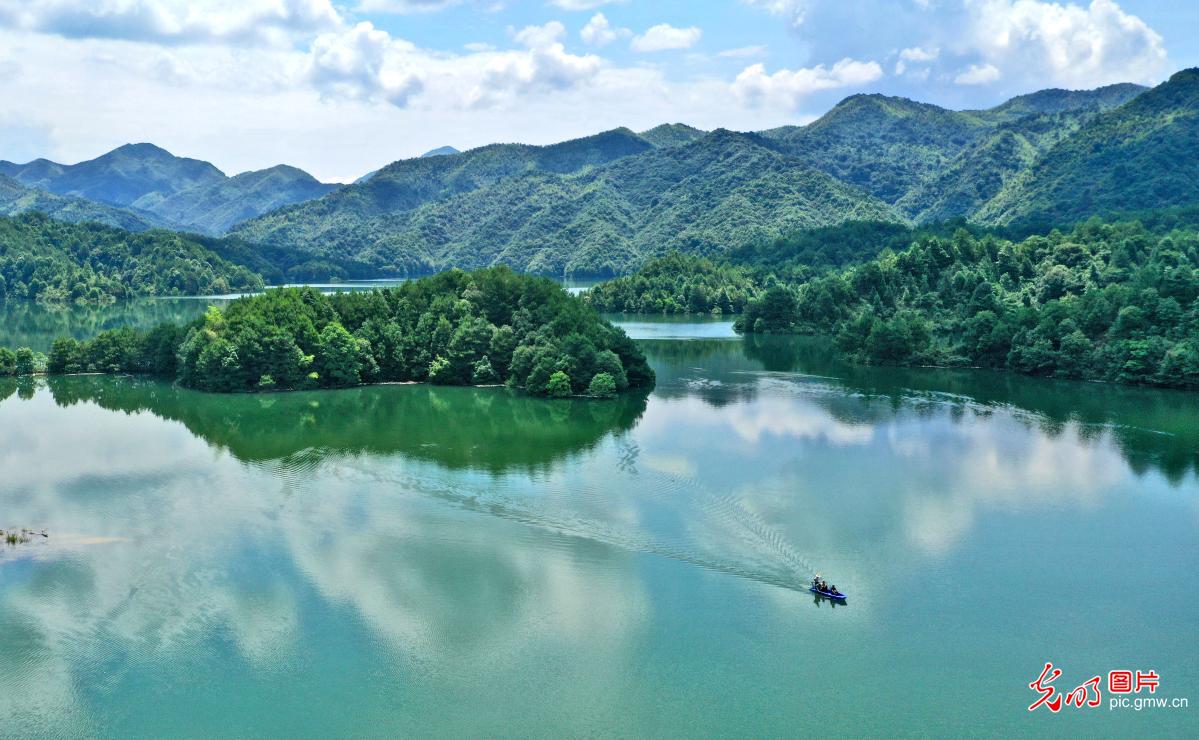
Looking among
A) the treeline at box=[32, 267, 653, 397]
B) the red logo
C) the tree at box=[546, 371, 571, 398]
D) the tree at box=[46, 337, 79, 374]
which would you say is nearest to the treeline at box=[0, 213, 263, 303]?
the tree at box=[46, 337, 79, 374]

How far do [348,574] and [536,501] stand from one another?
914cm

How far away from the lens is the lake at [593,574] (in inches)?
834

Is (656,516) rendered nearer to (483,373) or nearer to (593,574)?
(593,574)

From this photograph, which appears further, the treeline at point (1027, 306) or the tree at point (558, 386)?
the treeline at point (1027, 306)

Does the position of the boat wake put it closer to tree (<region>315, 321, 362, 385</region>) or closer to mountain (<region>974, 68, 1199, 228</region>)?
tree (<region>315, 321, 362, 385</region>)

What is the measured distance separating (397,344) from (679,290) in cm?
7285

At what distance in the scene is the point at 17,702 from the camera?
2122cm

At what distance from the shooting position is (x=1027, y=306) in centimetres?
8019

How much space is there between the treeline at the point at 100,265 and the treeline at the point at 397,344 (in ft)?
330

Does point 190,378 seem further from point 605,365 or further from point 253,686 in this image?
point 253,686

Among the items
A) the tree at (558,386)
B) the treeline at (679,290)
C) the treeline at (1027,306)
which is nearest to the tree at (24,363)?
the tree at (558,386)

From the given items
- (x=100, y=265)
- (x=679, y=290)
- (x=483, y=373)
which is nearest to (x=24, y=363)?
(x=483, y=373)

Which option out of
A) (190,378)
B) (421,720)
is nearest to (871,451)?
(421,720)

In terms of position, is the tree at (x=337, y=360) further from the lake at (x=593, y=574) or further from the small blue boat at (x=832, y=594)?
the small blue boat at (x=832, y=594)
